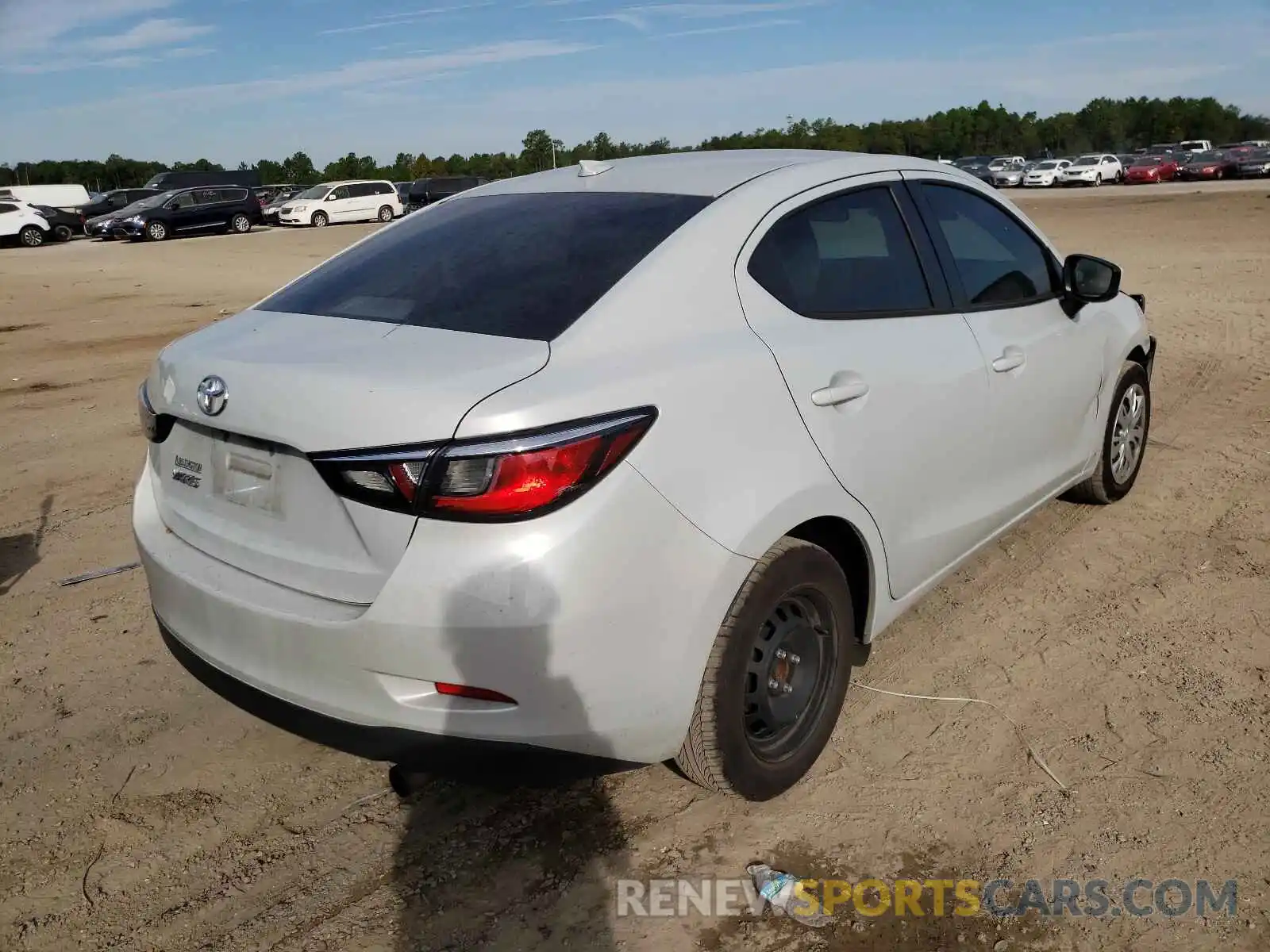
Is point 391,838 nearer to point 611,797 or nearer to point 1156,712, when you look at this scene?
point 611,797

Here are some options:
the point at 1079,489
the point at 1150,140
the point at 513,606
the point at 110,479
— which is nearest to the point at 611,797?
the point at 513,606

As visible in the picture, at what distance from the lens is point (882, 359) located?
3115 mm

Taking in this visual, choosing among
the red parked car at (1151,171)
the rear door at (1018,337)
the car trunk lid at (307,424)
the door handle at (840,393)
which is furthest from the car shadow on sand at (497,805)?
the red parked car at (1151,171)

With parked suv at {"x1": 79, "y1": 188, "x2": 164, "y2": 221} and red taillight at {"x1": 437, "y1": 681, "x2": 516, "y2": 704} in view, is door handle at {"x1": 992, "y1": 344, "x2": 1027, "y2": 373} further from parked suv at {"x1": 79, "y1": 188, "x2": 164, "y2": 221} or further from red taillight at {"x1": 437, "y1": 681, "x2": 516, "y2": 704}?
parked suv at {"x1": 79, "y1": 188, "x2": 164, "y2": 221}

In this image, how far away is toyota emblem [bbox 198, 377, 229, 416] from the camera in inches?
101

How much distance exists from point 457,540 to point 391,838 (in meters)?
1.11

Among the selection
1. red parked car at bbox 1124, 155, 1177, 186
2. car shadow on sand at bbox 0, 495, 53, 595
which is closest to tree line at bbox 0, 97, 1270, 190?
red parked car at bbox 1124, 155, 1177, 186

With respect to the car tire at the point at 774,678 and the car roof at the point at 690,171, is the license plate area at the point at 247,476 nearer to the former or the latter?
the car tire at the point at 774,678

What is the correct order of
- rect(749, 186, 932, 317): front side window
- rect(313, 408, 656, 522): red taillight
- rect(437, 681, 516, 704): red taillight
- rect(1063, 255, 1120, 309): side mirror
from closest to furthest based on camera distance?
rect(313, 408, 656, 522): red taillight < rect(437, 681, 516, 704): red taillight < rect(749, 186, 932, 317): front side window < rect(1063, 255, 1120, 309): side mirror

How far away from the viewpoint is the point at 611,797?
3.08 m

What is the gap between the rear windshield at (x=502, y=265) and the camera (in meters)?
2.68

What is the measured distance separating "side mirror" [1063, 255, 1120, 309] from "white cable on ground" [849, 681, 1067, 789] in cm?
168

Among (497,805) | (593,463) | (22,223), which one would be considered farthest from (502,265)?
(22,223)

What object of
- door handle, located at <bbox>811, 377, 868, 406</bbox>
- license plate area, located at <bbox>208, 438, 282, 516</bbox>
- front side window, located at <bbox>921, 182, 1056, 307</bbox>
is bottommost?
license plate area, located at <bbox>208, 438, 282, 516</bbox>
